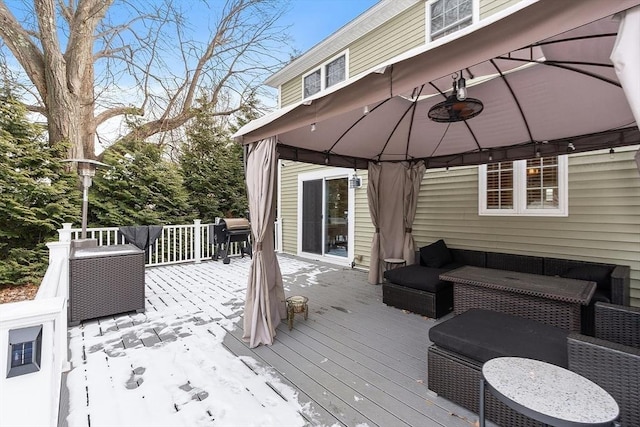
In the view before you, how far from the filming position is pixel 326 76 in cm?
736

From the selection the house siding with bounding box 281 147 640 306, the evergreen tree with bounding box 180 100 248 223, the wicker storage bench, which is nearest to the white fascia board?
the evergreen tree with bounding box 180 100 248 223

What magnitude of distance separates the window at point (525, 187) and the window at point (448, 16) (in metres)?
2.48

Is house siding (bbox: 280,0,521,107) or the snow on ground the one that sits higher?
house siding (bbox: 280,0,521,107)

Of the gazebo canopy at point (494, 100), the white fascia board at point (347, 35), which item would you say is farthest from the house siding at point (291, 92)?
the gazebo canopy at point (494, 100)

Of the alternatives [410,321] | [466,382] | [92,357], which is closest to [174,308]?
[92,357]

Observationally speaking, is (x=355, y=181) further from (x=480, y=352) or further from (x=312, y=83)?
(x=480, y=352)

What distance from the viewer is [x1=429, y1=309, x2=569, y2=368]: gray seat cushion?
6.38 ft

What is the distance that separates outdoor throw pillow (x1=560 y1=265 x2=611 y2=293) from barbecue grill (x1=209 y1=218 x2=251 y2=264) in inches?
248

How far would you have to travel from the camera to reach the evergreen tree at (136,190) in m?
6.76

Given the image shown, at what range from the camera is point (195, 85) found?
10023 mm

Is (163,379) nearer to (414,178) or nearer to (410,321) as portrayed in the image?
(410,321)

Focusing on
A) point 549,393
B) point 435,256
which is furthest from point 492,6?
point 549,393

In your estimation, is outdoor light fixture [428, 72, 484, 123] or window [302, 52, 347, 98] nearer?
outdoor light fixture [428, 72, 484, 123]

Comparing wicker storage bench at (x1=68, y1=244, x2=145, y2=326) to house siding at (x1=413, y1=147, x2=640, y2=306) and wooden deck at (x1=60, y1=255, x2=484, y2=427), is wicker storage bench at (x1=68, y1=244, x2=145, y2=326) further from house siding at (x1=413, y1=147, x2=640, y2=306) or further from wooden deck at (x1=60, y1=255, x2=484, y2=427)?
house siding at (x1=413, y1=147, x2=640, y2=306)
